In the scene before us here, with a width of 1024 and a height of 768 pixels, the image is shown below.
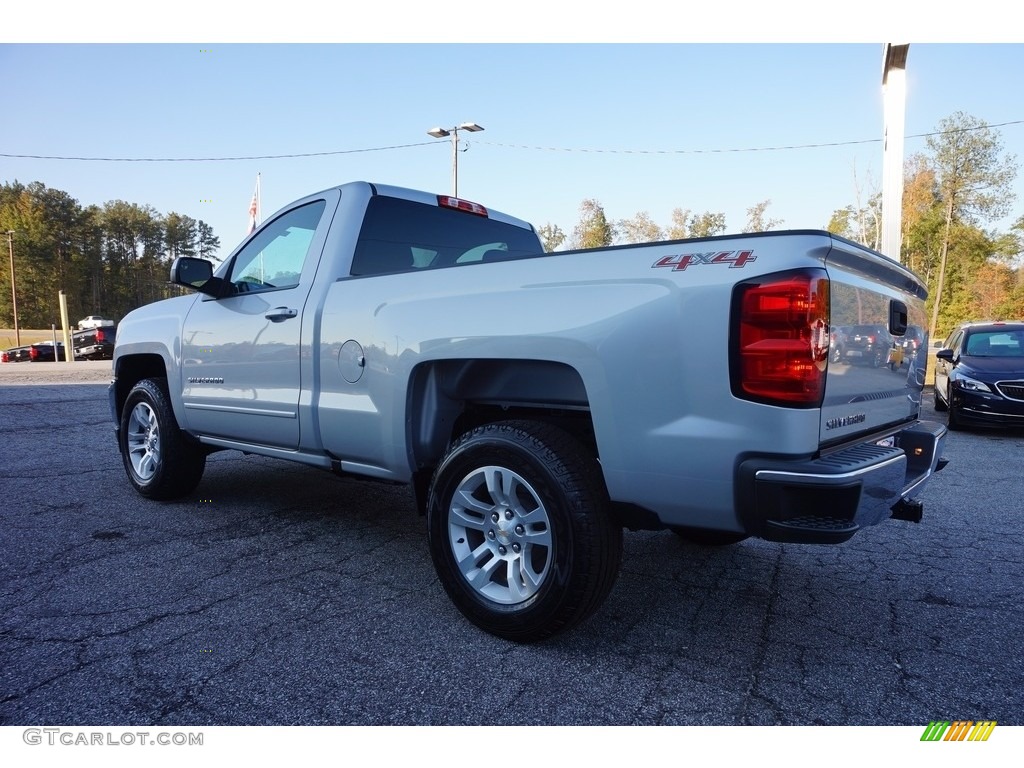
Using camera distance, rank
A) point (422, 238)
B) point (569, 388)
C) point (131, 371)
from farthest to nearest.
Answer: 1. point (131, 371)
2. point (422, 238)
3. point (569, 388)

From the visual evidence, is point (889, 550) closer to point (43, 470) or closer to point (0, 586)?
point (0, 586)

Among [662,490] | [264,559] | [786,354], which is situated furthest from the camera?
[264,559]

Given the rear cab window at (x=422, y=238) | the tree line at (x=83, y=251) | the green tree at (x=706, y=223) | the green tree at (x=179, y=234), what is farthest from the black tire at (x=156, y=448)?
the green tree at (x=179, y=234)

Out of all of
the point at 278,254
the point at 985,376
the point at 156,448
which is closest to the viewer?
the point at 278,254

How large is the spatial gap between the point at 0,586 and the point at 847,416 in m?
3.71

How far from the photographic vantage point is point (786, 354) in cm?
198

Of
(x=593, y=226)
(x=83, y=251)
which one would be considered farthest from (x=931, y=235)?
(x=83, y=251)

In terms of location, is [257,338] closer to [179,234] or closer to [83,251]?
[83,251]

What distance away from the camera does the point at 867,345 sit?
2355mm

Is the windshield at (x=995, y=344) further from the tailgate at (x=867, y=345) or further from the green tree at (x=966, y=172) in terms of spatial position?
the green tree at (x=966, y=172)

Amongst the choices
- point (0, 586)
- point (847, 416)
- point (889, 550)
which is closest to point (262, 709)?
point (0, 586)
